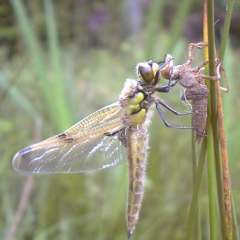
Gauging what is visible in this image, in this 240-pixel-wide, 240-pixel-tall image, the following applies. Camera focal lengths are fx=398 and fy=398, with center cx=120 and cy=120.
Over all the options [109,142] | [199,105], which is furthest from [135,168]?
[199,105]

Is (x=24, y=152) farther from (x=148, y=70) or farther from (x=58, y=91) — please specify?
(x=58, y=91)

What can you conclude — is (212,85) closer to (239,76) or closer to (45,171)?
(45,171)

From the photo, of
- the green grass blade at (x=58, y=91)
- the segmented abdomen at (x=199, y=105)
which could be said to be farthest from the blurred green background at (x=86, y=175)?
the segmented abdomen at (x=199, y=105)

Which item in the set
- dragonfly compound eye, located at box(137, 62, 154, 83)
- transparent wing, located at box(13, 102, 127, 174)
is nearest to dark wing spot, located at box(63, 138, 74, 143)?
transparent wing, located at box(13, 102, 127, 174)

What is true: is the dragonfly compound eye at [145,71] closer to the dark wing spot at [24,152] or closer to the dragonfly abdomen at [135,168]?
the dragonfly abdomen at [135,168]

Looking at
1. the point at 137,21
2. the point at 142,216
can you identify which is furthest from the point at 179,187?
the point at 137,21


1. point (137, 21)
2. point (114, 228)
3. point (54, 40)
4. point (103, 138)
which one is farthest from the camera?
point (137, 21)
